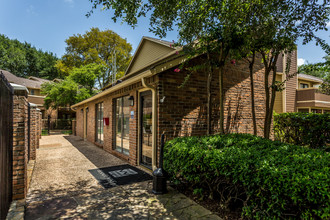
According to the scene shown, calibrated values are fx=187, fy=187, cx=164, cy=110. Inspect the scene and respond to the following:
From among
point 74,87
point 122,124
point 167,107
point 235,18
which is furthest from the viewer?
point 74,87

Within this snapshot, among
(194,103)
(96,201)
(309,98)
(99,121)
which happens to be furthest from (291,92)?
(96,201)

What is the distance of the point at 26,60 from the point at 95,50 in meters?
21.5

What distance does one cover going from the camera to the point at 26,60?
119 feet

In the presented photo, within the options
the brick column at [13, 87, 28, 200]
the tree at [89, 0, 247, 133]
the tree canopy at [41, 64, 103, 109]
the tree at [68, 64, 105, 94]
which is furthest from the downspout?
the tree at [68, 64, 105, 94]

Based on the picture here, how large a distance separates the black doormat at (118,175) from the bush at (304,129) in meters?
5.97

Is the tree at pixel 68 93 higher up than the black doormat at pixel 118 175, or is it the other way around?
the tree at pixel 68 93

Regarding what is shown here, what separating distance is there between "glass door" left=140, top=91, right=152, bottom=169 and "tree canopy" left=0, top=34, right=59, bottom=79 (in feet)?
124

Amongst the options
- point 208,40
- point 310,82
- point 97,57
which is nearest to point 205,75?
point 208,40

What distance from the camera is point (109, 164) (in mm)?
6289

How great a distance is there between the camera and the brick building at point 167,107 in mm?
5035

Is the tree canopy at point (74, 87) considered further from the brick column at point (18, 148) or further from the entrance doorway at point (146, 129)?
the brick column at point (18, 148)

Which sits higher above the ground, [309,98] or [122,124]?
[309,98]

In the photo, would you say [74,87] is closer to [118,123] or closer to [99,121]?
[99,121]

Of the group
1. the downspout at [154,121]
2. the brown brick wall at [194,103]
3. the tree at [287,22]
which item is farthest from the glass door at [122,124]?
the tree at [287,22]
